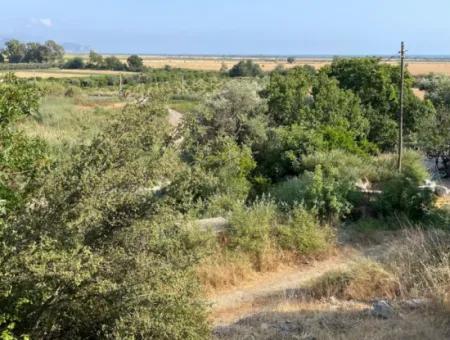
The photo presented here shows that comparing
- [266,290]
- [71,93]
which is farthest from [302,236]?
[71,93]

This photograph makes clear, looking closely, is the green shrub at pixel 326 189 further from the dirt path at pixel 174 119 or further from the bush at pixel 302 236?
the dirt path at pixel 174 119

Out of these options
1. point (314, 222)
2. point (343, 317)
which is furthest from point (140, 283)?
point (314, 222)

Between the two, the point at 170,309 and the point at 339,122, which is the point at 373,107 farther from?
the point at 170,309

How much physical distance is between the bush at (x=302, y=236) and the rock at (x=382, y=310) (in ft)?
12.5

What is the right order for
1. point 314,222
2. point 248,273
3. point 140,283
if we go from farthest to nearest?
point 314,222 → point 248,273 → point 140,283

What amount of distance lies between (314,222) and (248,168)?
5.45 meters

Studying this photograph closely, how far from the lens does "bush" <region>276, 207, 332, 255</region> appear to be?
34.7 ft

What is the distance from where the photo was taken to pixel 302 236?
10.6 metres

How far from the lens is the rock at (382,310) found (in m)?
6.51

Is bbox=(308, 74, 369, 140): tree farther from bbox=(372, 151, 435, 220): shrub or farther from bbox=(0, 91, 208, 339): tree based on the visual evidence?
bbox=(0, 91, 208, 339): tree

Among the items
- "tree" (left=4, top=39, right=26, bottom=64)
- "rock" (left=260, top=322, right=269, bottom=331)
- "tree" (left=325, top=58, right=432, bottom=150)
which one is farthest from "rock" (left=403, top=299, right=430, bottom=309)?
"tree" (left=325, top=58, right=432, bottom=150)

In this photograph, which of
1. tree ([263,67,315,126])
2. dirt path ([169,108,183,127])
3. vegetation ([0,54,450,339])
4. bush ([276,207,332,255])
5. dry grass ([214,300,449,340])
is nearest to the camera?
vegetation ([0,54,450,339])

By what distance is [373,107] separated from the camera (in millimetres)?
24234

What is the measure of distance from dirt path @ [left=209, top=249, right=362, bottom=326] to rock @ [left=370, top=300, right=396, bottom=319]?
1.71 meters
